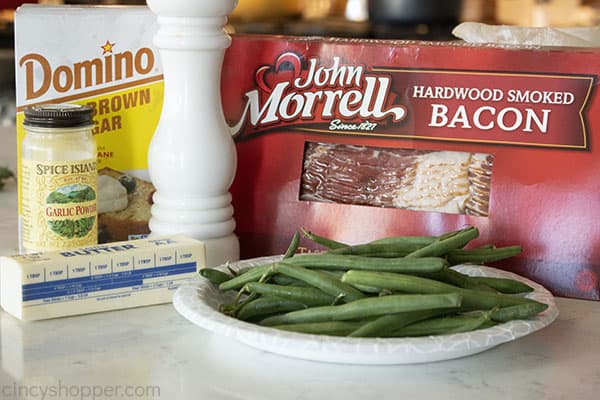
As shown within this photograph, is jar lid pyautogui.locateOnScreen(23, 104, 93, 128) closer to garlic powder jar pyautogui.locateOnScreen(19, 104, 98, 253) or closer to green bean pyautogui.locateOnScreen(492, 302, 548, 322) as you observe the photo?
garlic powder jar pyautogui.locateOnScreen(19, 104, 98, 253)

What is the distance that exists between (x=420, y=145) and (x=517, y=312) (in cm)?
31

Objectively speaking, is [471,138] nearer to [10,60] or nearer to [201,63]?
[201,63]

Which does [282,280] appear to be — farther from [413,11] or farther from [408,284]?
[413,11]

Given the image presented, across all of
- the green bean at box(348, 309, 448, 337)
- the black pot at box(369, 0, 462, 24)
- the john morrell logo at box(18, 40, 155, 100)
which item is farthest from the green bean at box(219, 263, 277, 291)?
the black pot at box(369, 0, 462, 24)

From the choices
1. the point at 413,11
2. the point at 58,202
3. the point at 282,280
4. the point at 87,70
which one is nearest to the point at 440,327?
the point at 282,280

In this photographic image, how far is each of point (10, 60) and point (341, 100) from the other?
311cm

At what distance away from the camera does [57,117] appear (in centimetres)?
107

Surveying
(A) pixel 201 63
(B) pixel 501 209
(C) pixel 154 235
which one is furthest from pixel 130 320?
(B) pixel 501 209

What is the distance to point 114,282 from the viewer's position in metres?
1.02

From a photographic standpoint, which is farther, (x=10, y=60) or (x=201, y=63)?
(x=10, y=60)

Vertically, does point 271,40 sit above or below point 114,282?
above

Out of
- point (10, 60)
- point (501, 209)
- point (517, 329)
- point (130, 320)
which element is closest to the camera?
point (517, 329)

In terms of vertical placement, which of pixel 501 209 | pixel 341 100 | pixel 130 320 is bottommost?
pixel 130 320

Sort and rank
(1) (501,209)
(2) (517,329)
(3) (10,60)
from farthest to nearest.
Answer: (3) (10,60) < (1) (501,209) < (2) (517,329)
